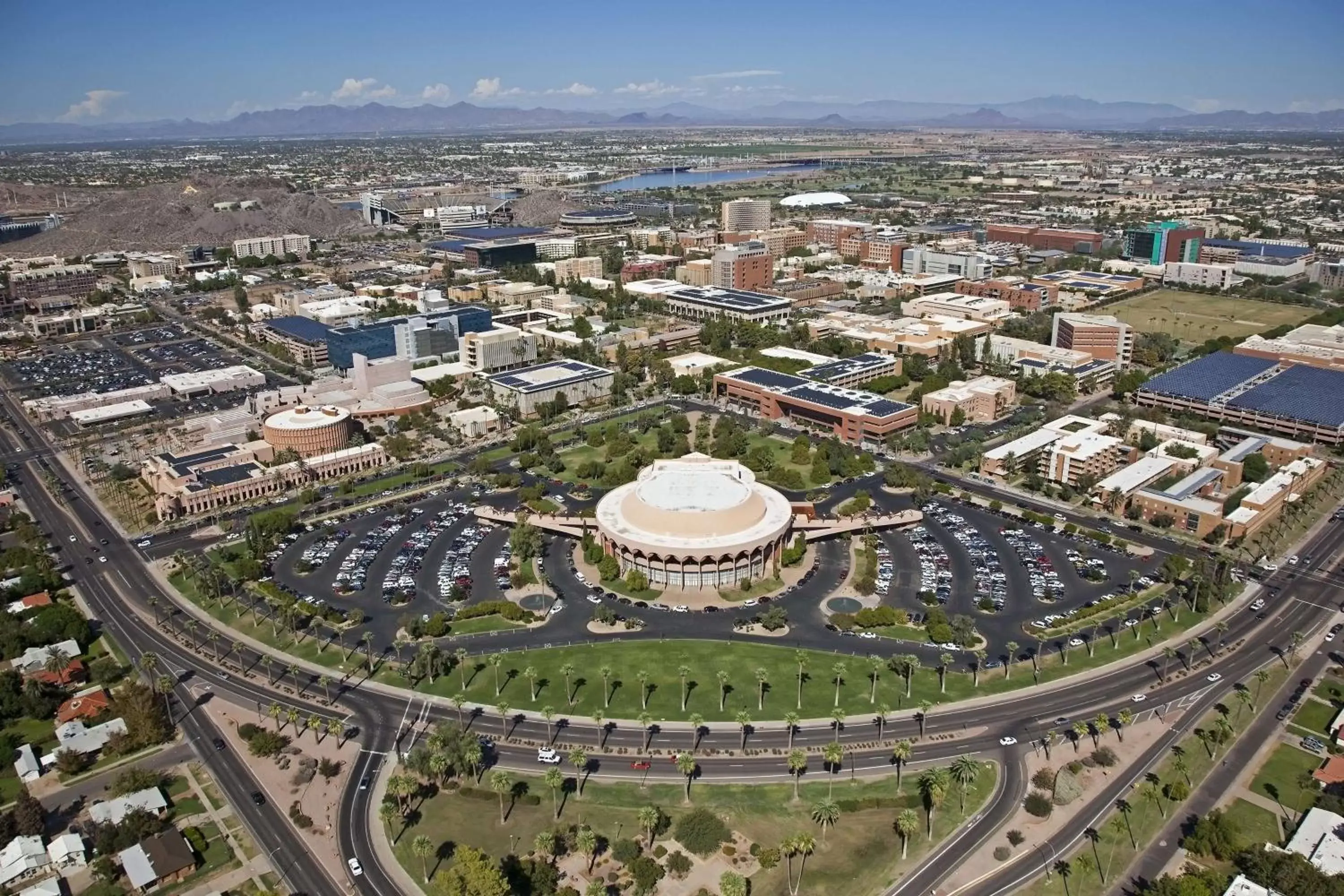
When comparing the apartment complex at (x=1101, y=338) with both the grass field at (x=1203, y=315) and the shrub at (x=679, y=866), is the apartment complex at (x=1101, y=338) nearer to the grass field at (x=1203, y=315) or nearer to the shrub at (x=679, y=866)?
the grass field at (x=1203, y=315)

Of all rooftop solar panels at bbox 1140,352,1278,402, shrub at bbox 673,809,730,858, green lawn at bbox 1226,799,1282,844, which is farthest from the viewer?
rooftop solar panels at bbox 1140,352,1278,402

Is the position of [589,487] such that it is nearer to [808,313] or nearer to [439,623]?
[439,623]

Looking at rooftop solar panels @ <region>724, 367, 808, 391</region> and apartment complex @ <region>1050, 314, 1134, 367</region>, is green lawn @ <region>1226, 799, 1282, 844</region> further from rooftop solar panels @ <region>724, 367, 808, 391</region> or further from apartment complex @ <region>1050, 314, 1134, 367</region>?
apartment complex @ <region>1050, 314, 1134, 367</region>

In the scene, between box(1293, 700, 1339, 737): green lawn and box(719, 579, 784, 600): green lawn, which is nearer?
box(1293, 700, 1339, 737): green lawn

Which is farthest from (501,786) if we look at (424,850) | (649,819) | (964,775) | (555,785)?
(964,775)

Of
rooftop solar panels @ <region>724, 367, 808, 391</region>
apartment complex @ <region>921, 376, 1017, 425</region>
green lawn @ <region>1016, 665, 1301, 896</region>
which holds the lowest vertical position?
green lawn @ <region>1016, 665, 1301, 896</region>

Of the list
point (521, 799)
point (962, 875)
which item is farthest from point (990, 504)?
point (521, 799)

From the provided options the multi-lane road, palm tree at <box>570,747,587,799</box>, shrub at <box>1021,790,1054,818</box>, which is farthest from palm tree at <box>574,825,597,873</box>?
shrub at <box>1021,790,1054,818</box>
